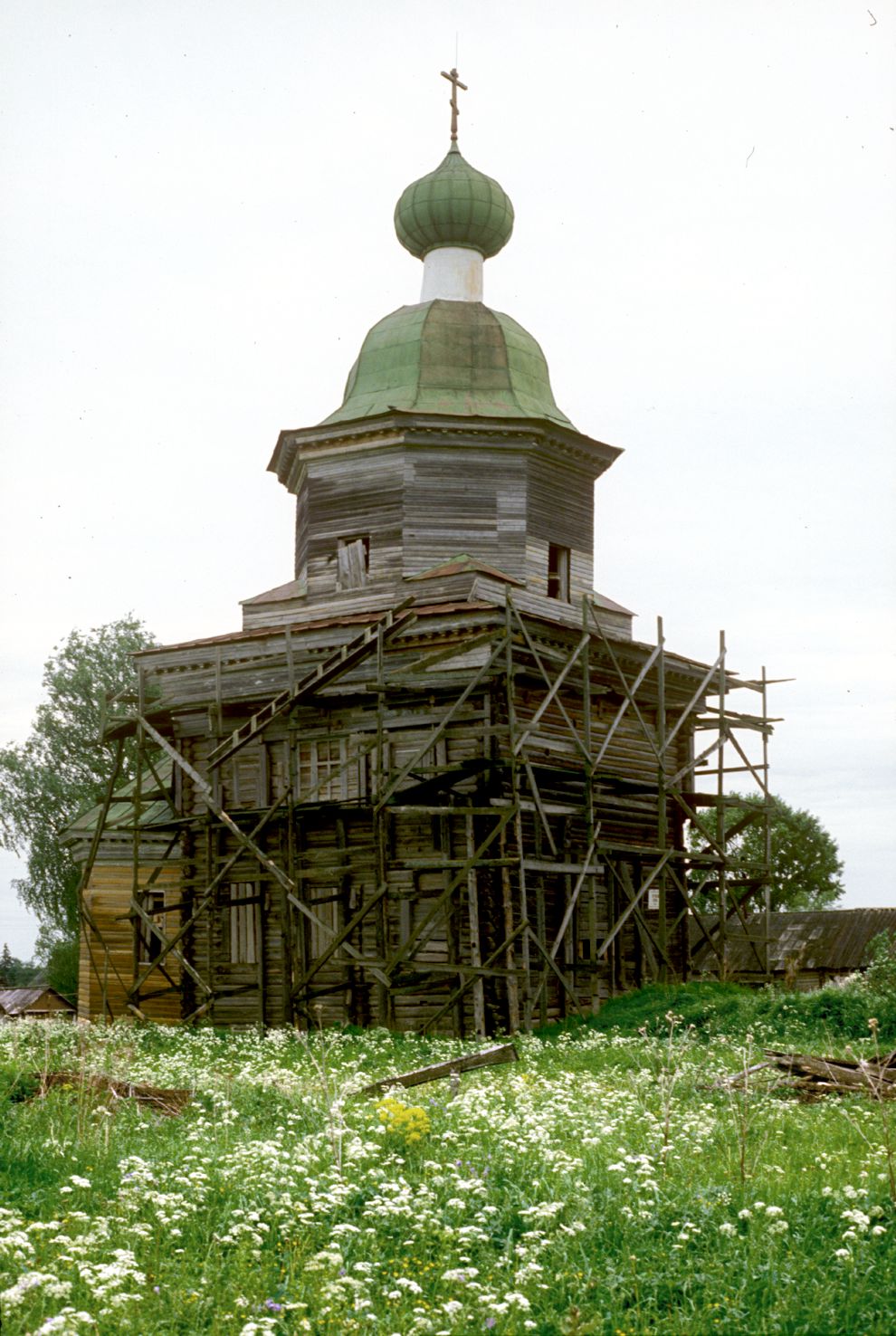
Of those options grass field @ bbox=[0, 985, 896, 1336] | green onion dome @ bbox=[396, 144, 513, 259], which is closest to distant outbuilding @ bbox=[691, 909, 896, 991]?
green onion dome @ bbox=[396, 144, 513, 259]

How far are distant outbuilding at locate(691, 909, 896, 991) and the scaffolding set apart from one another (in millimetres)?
12981

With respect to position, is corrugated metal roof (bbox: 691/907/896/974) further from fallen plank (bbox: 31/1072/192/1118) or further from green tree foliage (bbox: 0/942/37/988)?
green tree foliage (bbox: 0/942/37/988)

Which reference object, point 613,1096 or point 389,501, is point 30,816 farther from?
point 613,1096

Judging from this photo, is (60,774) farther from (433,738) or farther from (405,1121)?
(405,1121)

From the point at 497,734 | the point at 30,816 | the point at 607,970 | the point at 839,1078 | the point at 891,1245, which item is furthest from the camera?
the point at 30,816

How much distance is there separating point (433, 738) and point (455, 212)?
13733 millimetres

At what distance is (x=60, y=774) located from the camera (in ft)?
144

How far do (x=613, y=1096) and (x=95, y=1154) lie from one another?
14.4 feet

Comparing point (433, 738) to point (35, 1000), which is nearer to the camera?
point (433, 738)

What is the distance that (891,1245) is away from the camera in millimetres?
7180

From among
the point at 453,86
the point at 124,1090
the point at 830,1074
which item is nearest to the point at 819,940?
the point at 453,86

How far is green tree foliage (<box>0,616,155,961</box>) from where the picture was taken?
141ft

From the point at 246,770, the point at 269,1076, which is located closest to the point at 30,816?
the point at 246,770

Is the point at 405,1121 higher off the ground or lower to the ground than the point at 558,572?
lower
